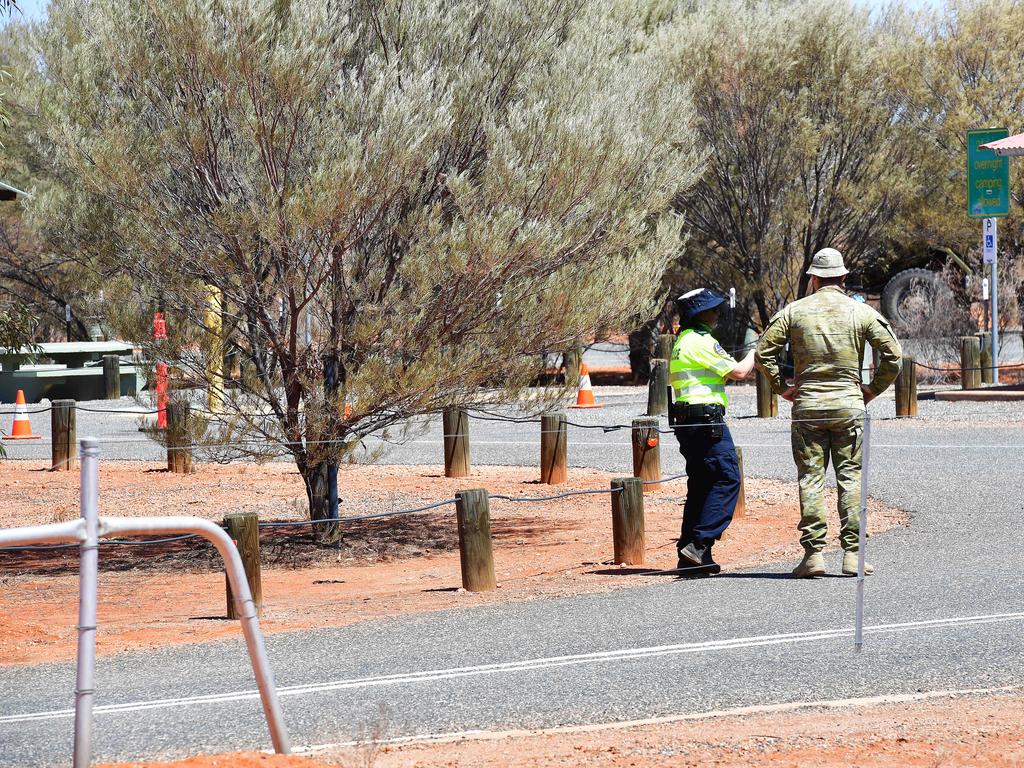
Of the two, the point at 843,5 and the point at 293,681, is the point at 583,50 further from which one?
the point at 843,5

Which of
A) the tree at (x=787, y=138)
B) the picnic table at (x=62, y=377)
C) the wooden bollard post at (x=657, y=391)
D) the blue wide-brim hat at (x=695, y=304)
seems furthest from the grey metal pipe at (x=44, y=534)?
the tree at (x=787, y=138)

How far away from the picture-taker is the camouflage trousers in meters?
8.60

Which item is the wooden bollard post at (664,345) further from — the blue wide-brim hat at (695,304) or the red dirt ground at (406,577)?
the blue wide-brim hat at (695,304)

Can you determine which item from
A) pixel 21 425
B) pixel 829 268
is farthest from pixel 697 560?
pixel 21 425

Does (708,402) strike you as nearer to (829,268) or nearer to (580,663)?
(829,268)

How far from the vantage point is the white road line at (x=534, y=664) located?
20.1 ft

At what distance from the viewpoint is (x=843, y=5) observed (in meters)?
26.2

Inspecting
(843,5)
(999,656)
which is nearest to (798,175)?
(843,5)

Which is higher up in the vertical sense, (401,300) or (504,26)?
(504,26)

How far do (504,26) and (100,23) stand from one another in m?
3.00

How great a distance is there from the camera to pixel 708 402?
8914mm

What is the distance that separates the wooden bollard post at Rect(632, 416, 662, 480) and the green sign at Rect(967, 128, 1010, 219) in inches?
398

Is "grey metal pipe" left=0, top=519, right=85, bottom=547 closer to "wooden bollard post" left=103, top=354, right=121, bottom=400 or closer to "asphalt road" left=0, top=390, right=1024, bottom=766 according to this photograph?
"asphalt road" left=0, top=390, right=1024, bottom=766

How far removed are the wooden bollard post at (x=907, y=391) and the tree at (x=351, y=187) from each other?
863cm
